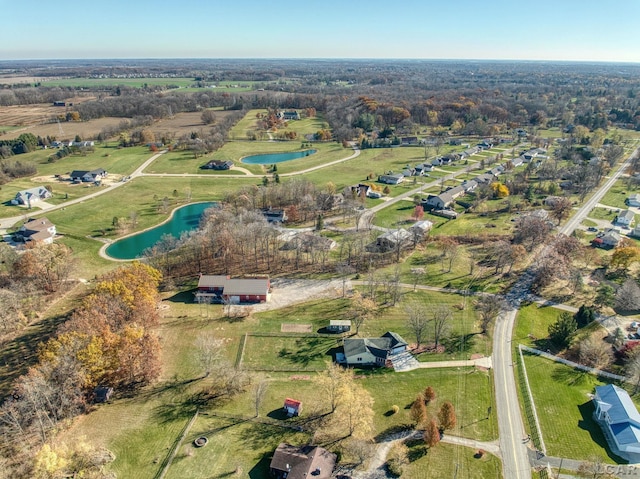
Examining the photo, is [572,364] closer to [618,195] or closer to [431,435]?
[431,435]

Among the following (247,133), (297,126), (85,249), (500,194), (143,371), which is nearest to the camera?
(143,371)

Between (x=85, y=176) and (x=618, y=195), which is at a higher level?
(x=85, y=176)

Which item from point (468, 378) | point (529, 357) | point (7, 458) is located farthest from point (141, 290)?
point (529, 357)

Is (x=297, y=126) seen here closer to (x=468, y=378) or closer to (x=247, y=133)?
(x=247, y=133)

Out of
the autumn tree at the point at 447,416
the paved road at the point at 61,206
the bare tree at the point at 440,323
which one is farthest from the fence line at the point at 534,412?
the paved road at the point at 61,206

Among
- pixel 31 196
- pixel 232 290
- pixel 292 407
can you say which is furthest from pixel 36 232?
pixel 292 407

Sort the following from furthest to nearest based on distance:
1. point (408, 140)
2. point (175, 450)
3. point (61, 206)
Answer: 1. point (408, 140)
2. point (61, 206)
3. point (175, 450)

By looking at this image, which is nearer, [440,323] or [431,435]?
[431,435]
